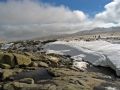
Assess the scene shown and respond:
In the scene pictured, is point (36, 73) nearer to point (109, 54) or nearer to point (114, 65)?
point (114, 65)

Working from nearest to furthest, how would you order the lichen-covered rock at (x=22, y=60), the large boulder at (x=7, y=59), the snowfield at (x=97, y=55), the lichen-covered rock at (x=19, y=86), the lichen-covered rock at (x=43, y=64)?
1. the lichen-covered rock at (x=19, y=86)
2. the large boulder at (x=7, y=59)
3. the lichen-covered rock at (x=22, y=60)
4. the lichen-covered rock at (x=43, y=64)
5. the snowfield at (x=97, y=55)

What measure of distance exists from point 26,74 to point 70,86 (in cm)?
637

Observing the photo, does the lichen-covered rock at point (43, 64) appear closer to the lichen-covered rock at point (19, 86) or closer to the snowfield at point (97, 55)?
the snowfield at point (97, 55)

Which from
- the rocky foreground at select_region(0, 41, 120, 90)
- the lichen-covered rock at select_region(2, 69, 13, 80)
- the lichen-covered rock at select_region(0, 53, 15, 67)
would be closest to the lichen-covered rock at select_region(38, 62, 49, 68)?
the rocky foreground at select_region(0, 41, 120, 90)

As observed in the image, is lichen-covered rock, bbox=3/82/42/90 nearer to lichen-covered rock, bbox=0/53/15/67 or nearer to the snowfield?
lichen-covered rock, bbox=0/53/15/67

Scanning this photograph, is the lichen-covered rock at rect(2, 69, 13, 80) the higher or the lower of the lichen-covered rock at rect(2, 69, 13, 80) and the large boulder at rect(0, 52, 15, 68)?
the lower

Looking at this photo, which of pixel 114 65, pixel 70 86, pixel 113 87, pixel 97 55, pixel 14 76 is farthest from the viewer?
pixel 97 55

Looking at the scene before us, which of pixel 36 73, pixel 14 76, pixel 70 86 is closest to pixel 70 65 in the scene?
pixel 36 73

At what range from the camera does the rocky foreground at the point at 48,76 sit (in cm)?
1936

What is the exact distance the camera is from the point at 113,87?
68.6 ft

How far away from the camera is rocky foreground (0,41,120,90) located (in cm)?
1936

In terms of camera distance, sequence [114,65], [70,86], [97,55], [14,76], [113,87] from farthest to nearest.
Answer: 1. [97,55]
2. [114,65]
3. [14,76]
4. [113,87]
5. [70,86]

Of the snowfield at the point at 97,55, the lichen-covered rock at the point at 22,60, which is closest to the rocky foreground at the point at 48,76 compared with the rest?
the lichen-covered rock at the point at 22,60

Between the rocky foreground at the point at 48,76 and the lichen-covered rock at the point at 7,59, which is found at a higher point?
the lichen-covered rock at the point at 7,59
